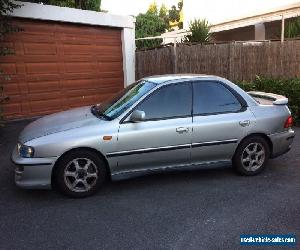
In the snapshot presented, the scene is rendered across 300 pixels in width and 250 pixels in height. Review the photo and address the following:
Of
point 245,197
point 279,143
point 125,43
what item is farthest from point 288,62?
point 245,197

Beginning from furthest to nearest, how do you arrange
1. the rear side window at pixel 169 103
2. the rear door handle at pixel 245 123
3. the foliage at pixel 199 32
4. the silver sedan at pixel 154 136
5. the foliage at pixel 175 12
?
the foliage at pixel 175 12 → the foliage at pixel 199 32 → the rear door handle at pixel 245 123 → the rear side window at pixel 169 103 → the silver sedan at pixel 154 136

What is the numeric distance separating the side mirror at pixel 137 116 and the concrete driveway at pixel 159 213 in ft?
3.24

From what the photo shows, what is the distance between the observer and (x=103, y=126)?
5043 mm

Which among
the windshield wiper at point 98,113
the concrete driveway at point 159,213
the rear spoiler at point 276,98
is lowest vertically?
the concrete driveway at point 159,213

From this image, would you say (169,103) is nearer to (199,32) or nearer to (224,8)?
(199,32)

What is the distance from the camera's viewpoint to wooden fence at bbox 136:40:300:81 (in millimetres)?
11430

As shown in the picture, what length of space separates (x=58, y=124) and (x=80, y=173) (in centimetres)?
75

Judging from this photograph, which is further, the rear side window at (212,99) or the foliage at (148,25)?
the foliage at (148,25)

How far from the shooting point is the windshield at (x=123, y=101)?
532 centimetres

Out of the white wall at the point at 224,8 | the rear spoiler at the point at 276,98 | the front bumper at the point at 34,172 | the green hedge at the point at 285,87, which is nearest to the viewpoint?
the front bumper at the point at 34,172

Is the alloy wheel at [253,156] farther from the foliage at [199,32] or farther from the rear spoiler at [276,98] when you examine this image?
the foliage at [199,32]

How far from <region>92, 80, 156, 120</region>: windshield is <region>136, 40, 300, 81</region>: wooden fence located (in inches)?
262

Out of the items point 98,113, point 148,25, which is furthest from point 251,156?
point 148,25

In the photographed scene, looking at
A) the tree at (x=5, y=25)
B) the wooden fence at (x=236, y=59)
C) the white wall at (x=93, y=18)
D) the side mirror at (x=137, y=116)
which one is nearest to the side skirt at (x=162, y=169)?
the side mirror at (x=137, y=116)
